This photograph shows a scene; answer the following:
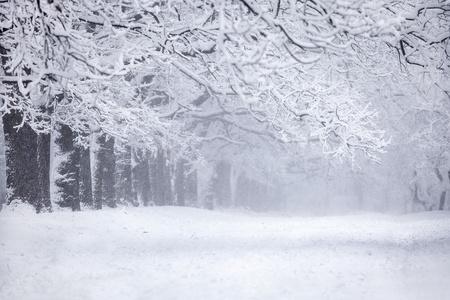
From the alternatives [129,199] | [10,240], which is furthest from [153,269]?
[129,199]

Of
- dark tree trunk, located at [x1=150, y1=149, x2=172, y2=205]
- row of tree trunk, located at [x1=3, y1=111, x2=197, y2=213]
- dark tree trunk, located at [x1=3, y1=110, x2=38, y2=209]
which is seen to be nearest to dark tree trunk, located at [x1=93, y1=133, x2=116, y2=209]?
row of tree trunk, located at [x1=3, y1=111, x2=197, y2=213]

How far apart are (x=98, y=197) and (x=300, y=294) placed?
1211 centimetres

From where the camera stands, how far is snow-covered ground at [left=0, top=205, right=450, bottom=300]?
668 cm

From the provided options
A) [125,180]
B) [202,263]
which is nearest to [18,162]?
[202,263]

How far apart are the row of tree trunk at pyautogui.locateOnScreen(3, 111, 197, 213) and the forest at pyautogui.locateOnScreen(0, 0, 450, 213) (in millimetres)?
44

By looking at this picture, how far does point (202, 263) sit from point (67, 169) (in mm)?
7278

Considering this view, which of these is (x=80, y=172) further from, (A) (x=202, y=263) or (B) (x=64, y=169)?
(A) (x=202, y=263)

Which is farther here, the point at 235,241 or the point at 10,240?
the point at 235,241

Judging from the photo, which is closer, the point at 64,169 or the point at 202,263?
the point at 202,263

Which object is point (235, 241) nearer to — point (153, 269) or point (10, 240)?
point (153, 269)

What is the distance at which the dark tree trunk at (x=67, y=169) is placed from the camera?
46.0 ft

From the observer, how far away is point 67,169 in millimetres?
14000

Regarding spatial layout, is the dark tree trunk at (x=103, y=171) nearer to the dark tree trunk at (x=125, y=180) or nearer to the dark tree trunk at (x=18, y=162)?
the dark tree trunk at (x=125, y=180)

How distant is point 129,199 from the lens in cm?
2098
